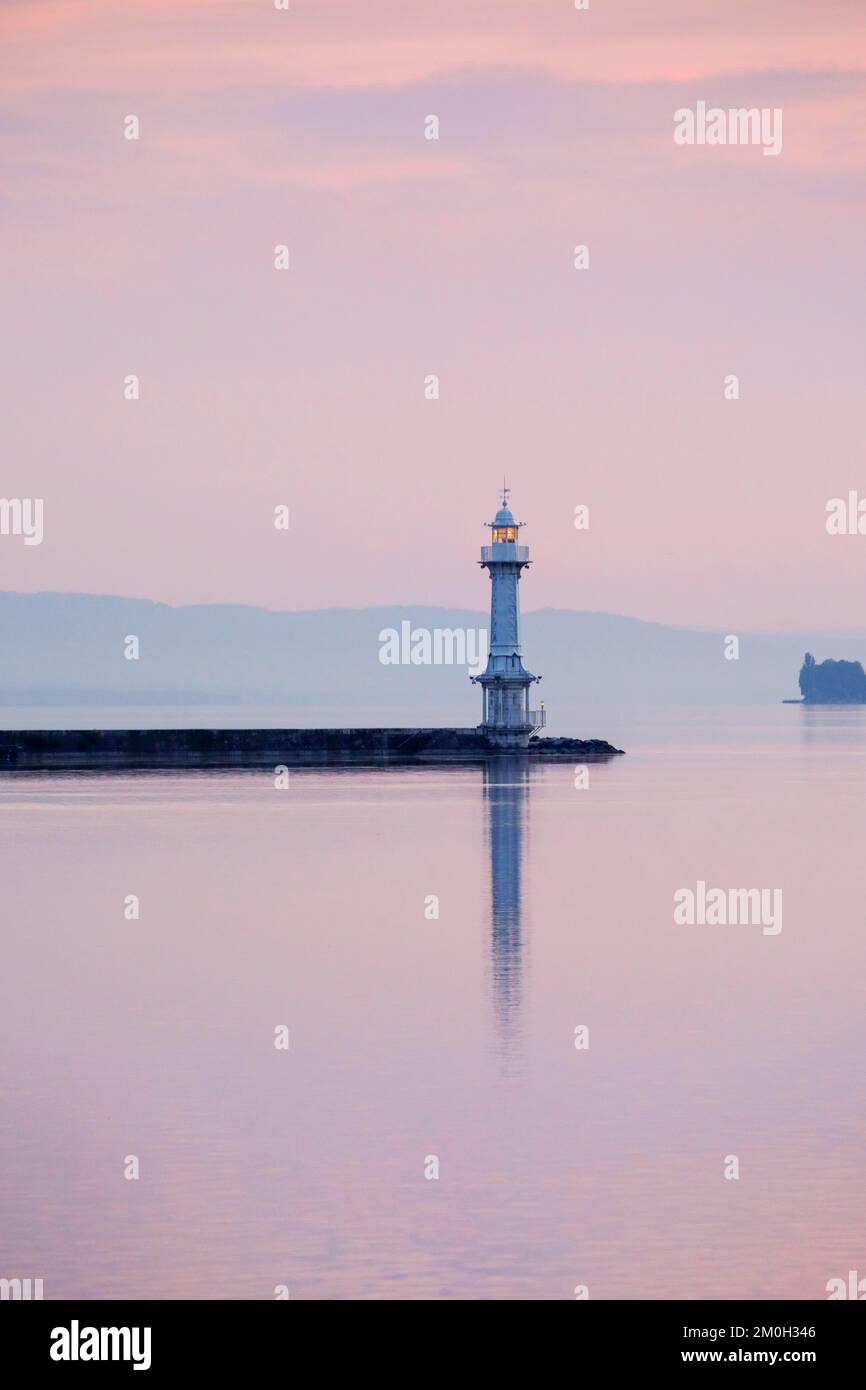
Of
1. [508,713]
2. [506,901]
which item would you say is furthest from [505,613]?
[506,901]

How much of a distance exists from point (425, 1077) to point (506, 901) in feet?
57.1

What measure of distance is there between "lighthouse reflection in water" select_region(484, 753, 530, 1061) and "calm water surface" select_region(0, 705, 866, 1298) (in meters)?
0.11

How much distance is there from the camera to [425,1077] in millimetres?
21422

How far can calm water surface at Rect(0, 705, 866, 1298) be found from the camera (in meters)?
15.1

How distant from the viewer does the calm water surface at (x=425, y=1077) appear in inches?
595

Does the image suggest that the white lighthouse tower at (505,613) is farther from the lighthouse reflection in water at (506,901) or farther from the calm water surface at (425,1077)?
the calm water surface at (425,1077)

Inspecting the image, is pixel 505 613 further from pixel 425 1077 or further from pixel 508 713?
pixel 425 1077

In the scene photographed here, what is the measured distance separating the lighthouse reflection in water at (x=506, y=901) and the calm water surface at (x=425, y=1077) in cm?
11

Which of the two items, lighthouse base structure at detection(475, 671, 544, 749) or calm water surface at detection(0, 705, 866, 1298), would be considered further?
lighthouse base structure at detection(475, 671, 544, 749)

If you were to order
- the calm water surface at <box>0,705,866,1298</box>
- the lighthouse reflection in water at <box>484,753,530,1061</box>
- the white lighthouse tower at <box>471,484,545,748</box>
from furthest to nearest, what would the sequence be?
the white lighthouse tower at <box>471,484,545,748</box> → the lighthouse reflection in water at <box>484,753,530,1061</box> → the calm water surface at <box>0,705,866,1298</box>

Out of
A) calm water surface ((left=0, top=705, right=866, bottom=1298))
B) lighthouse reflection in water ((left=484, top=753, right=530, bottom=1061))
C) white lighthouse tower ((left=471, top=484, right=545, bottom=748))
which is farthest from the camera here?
white lighthouse tower ((left=471, top=484, right=545, bottom=748))

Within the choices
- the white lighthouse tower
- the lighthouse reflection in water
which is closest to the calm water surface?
the lighthouse reflection in water

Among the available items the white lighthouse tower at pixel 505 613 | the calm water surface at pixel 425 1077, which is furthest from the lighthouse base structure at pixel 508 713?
the calm water surface at pixel 425 1077

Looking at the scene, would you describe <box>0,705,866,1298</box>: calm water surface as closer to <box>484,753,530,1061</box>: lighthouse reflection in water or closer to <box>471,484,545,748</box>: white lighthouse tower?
<box>484,753,530,1061</box>: lighthouse reflection in water
